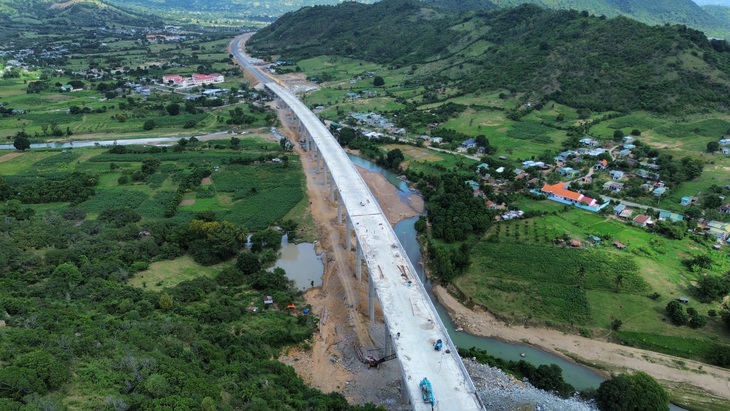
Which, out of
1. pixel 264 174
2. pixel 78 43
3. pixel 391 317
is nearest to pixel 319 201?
pixel 264 174

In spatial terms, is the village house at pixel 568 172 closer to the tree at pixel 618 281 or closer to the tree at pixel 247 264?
the tree at pixel 618 281

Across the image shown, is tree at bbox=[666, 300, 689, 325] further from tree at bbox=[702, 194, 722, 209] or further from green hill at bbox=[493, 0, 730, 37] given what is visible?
green hill at bbox=[493, 0, 730, 37]

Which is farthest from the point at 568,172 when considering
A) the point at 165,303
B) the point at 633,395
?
the point at 165,303

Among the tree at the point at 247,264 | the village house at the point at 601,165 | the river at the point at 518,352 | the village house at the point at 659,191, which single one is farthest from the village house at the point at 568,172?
the tree at the point at 247,264

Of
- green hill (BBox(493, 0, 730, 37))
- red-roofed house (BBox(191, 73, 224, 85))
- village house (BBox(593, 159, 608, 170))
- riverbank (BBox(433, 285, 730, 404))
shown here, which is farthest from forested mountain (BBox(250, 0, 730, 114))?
riverbank (BBox(433, 285, 730, 404))

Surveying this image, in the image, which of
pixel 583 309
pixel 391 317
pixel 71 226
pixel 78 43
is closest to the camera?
pixel 391 317

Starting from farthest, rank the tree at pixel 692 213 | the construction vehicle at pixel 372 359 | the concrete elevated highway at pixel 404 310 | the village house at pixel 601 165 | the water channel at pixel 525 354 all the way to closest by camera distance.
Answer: the village house at pixel 601 165, the tree at pixel 692 213, the water channel at pixel 525 354, the construction vehicle at pixel 372 359, the concrete elevated highway at pixel 404 310

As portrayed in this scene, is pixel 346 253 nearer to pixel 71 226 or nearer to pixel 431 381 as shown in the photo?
pixel 431 381
